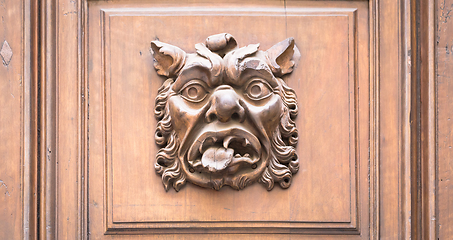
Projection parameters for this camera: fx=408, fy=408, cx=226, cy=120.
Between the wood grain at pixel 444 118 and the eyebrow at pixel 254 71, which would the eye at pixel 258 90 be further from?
the wood grain at pixel 444 118

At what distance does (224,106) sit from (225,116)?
2 centimetres

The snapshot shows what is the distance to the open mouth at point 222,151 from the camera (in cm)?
72

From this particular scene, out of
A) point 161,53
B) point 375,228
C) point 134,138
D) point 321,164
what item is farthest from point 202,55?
point 375,228

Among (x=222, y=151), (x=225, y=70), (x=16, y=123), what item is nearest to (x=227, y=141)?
(x=222, y=151)

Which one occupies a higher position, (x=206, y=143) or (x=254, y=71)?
(x=254, y=71)

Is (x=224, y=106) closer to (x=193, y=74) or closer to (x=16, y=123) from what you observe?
(x=193, y=74)

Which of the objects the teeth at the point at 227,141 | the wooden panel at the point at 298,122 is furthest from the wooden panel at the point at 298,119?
the teeth at the point at 227,141

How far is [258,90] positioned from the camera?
751mm

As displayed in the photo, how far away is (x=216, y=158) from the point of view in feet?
2.38

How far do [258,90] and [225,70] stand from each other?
0.07 metres

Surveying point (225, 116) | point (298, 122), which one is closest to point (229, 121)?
point (225, 116)

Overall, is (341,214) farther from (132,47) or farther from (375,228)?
(132,47)

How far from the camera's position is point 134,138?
78 centimetres

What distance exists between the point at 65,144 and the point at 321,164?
1.61 ft
